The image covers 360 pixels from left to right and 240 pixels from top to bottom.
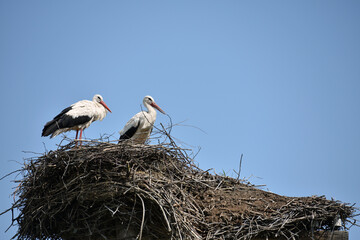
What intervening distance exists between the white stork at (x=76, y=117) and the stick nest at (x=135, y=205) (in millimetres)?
3302

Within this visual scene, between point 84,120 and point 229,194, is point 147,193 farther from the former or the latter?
point 84,120

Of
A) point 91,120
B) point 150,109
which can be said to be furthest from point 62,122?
point 150,109

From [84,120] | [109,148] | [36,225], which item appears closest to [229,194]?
[109,148]

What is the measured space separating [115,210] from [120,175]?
1.49 feet

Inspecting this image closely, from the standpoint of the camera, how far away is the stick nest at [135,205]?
5930mm

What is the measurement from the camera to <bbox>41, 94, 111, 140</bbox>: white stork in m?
9.86

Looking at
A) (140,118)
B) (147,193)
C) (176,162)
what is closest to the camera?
(147,193)

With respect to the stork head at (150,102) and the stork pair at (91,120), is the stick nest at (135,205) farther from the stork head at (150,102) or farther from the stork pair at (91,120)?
the stork head at (150,102)

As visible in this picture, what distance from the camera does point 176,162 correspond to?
21.7 ft

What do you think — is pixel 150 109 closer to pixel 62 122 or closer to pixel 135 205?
pixel 62 122

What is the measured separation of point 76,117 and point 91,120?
433mm

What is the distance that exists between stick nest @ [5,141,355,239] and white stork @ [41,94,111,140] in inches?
130

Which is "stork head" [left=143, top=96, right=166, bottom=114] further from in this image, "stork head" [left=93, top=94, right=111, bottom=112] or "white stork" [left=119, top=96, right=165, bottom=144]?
"stork head" [left=93, top=94, right=111, bottom=112]

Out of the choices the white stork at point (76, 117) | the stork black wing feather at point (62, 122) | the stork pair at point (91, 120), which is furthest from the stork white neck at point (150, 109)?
the stork black wing feather at point (62, 122)
